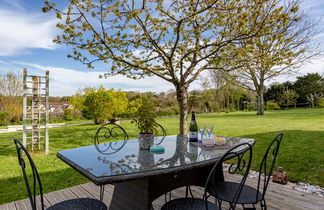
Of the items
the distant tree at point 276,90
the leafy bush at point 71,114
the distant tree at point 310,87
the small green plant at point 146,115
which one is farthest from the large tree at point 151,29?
the distant tree at point 310,87

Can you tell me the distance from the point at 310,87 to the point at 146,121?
2385 centimetres

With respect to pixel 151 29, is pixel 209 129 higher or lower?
lower

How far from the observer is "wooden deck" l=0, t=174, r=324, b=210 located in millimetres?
2102

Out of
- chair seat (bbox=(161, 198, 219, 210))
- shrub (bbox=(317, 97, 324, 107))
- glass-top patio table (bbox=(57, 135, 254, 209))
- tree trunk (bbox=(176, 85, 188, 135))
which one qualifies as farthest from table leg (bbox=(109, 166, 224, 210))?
shrub (bbox=(317, 97, 324, 107))

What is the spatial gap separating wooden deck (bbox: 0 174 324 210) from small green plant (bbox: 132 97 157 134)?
942 mm

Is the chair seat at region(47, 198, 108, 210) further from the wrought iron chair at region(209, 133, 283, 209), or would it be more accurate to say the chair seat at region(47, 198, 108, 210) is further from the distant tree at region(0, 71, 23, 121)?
the distant tree at region(0, 71, 23, 121)

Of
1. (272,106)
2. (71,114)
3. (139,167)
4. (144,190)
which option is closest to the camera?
(139,167)

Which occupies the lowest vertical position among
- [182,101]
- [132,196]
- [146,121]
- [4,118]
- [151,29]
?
[132,196]

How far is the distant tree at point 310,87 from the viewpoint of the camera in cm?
2012

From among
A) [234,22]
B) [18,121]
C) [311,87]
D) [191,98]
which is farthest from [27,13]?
[311,87]

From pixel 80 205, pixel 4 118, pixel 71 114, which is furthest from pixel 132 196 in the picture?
pixel 71 114

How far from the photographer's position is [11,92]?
12.7 metres

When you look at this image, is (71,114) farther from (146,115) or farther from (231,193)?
(231,193)

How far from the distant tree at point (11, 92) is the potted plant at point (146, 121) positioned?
42.9 feet
